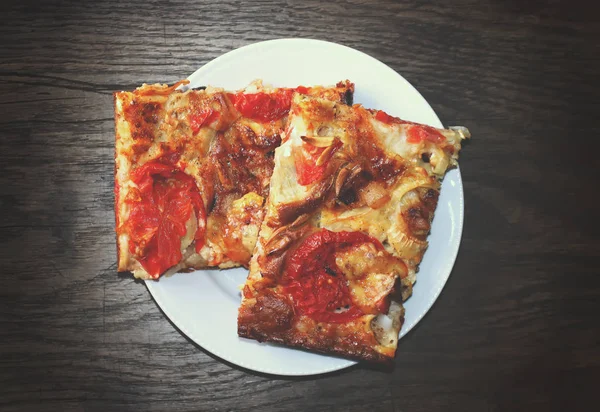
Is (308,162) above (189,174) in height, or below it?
above

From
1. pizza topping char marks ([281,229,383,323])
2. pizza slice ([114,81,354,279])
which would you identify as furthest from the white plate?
pizza topping char marks ([281,229,383,323])

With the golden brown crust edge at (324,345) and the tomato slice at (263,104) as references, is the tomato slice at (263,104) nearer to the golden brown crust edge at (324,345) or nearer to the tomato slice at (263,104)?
the tomato slice at (263,104)

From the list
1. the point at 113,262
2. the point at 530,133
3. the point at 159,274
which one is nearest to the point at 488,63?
the point at 530,133

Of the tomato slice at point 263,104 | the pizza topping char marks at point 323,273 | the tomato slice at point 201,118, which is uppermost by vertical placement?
the tomato slice at point 263,104

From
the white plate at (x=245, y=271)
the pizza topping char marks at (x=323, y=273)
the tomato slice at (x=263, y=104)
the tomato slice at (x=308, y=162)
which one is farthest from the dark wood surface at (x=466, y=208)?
the tomato slice at (x=308, y=162)

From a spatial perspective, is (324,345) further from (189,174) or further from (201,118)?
(201,118)

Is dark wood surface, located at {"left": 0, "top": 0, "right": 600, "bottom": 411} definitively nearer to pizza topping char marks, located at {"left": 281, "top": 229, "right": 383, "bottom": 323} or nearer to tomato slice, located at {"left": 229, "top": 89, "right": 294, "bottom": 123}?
tomato slice, located at {"left": 229, "top": 89, "right": 294, "bottom": 123}

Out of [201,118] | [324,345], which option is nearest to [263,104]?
[201,118]
